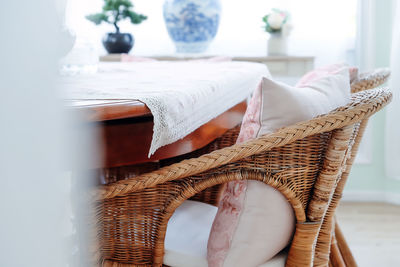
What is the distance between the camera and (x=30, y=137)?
195mm

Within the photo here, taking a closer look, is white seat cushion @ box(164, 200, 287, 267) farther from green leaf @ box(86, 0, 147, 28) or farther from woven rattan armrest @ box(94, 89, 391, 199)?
green leaf @ box(86, 0, 147, 28)

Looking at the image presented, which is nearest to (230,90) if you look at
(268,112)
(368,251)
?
(268,112)

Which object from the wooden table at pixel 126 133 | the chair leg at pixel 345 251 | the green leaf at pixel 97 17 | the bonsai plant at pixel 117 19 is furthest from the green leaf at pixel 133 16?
the wooden table at pixel 126 133

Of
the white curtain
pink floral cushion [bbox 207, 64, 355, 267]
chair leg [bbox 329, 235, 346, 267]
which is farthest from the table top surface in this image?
the white curtain

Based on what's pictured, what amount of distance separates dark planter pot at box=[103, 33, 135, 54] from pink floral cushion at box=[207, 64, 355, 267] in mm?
1845

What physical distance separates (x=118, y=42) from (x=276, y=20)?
942mm

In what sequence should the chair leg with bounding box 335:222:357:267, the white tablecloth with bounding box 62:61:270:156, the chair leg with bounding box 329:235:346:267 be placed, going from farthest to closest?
1. the chair leg with bounding box 335:222:357:267
2. the chair leg with bounding box 329:235:346:267
3. the white tablecloth with bounding box 62:61:270:156

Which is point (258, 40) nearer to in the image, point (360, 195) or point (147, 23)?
point (147, 23)

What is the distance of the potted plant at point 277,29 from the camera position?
99.5 inches

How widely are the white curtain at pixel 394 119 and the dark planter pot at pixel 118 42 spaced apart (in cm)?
156

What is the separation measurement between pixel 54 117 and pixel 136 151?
0.59 m

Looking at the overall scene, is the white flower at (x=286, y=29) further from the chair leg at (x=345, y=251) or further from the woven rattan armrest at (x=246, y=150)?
the woven rattan armrest at (x=246, y=150)

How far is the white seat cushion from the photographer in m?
0.88

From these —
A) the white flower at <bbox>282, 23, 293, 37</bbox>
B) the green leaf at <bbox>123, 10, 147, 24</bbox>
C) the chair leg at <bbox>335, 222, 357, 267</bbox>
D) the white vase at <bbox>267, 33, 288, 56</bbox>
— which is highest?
the green leaf at <bbox>123, 10, 147, 24</bbox>
